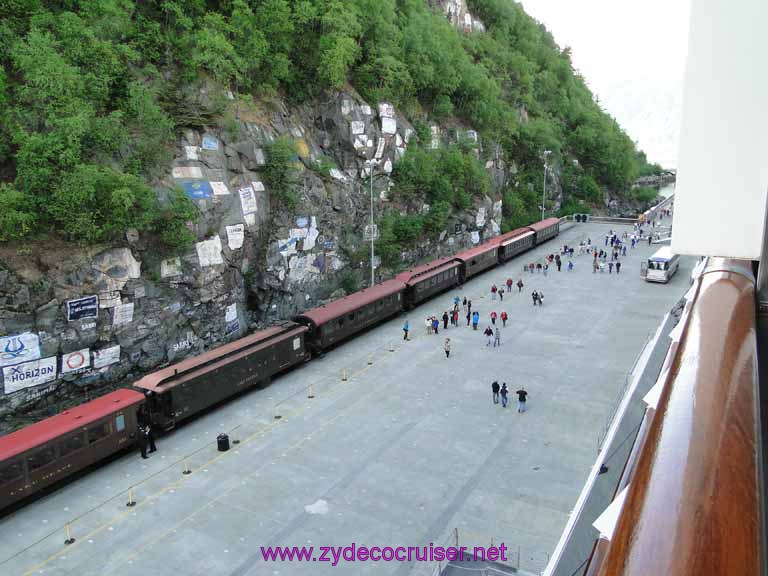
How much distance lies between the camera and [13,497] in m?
16.8

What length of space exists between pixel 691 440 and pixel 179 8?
35.3 m

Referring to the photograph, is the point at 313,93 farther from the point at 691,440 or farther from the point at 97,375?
the point at 691,440

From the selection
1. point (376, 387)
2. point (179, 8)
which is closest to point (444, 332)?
point (376, 387)

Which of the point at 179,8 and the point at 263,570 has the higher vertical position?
the point at 179,8

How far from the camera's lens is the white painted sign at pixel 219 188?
96.4 feet

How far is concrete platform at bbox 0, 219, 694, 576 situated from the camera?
50.8ft

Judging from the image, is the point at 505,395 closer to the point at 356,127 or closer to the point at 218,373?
the point at 218,373

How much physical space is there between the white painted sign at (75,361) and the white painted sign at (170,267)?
15.4 feet

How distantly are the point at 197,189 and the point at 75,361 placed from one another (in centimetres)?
951

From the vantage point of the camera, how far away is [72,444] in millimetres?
18250

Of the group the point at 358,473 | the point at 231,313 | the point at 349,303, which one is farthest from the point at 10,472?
the point at 349,303

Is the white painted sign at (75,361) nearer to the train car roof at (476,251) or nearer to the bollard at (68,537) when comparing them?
the bollard at (68,537)

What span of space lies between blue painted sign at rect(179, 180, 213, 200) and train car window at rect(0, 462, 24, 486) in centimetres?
1434

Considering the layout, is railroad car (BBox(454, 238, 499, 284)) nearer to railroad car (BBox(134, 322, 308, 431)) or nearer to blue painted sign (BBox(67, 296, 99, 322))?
railroad car (BBox(134, 322, 308, 431))
